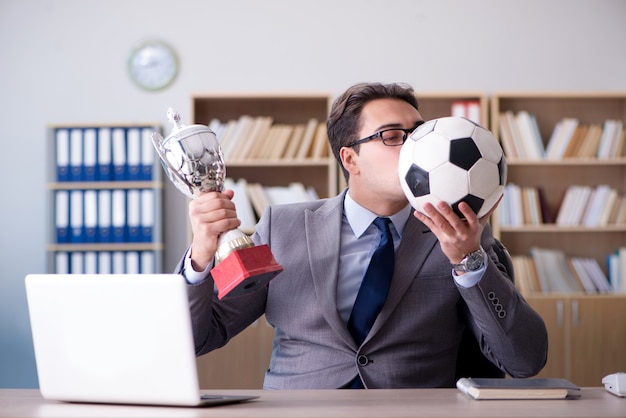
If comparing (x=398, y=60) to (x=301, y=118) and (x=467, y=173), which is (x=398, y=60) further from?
(x=467, y=173)

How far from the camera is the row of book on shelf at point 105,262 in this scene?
453 cm

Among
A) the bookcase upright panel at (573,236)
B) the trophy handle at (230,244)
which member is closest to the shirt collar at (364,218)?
the trophy handle at (230,244)

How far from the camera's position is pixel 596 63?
4871mm

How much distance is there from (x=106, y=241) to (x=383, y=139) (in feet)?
9.51

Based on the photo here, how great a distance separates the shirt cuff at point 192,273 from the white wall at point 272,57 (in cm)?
330

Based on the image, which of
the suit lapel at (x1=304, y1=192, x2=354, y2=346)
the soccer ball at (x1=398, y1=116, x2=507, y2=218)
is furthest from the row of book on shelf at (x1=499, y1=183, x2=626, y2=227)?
the soccer ball at (x1=398, y1=116, x2=507, y2=218)

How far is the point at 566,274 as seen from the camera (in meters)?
4.60

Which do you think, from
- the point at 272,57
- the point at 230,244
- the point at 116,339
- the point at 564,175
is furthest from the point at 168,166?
the point at 564,175

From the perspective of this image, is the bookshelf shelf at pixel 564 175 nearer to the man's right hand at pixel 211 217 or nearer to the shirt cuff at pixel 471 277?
the shirt cuff at pixel 471 277

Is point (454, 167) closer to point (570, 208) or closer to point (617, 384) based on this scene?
point (617, 384)

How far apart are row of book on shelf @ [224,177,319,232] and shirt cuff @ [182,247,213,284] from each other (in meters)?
2.83

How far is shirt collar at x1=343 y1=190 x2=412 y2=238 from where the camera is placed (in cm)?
202

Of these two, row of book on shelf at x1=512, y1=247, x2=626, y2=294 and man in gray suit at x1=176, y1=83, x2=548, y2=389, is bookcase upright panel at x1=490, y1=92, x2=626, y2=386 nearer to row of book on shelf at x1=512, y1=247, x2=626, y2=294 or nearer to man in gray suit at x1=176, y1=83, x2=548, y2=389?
row of book on shelf at x1=512, y1=247, x2=626, y2=294

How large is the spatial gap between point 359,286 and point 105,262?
9.49ft
